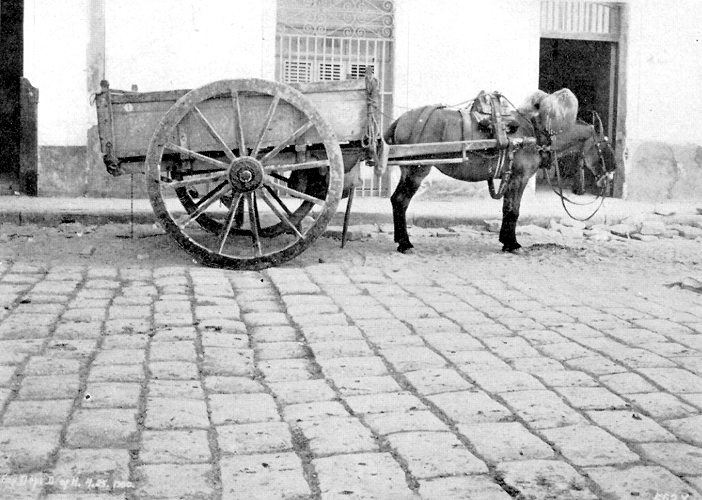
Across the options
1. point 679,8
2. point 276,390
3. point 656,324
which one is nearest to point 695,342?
point 656,324

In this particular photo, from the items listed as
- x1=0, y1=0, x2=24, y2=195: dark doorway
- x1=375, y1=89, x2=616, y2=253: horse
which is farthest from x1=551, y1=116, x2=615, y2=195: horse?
x1=0, y1=0, x2=24, y2=195: dark doorway

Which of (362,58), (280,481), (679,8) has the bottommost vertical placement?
(280,481)

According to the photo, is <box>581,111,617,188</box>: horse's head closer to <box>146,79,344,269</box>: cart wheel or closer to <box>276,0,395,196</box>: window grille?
<box>146,79,344,269</box>: cart wheel

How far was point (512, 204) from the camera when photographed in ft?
27.6

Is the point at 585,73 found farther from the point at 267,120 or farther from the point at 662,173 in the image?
the point at 267,120

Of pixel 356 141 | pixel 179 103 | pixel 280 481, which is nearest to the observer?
pixel 280 481

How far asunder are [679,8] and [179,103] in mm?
9456

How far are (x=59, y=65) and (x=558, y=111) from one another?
21.4 ft

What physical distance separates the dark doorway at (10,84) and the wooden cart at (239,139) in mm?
5715

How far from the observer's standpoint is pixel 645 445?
11.2ft

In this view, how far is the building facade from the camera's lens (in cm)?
1195

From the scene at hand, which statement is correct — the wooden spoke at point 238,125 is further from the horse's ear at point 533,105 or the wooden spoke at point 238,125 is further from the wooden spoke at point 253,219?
the horse's ear at point 533,105

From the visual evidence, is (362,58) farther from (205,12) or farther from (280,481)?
(280,481)

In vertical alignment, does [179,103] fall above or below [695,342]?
above
